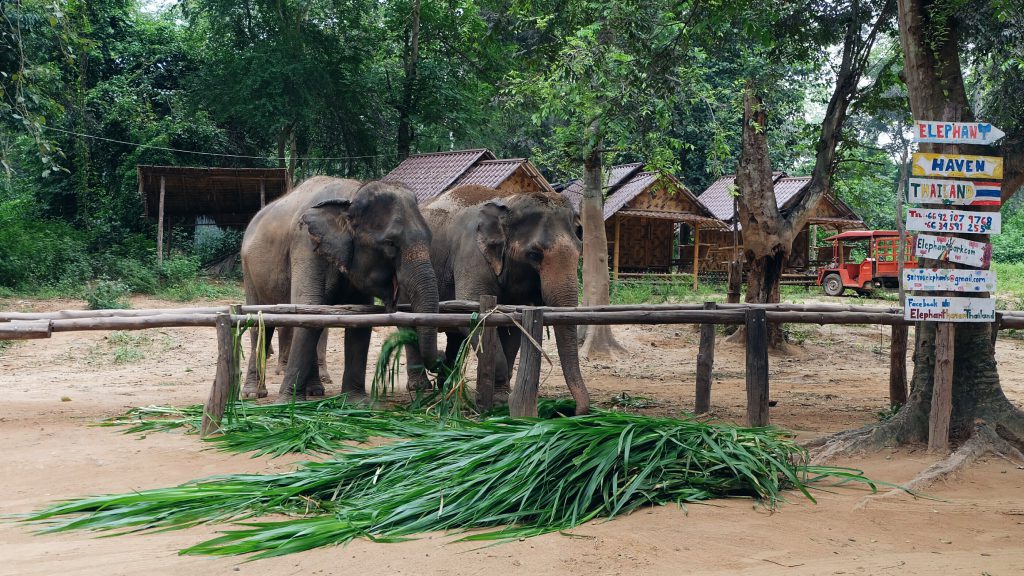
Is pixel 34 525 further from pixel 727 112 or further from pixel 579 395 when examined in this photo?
pixel 727 112

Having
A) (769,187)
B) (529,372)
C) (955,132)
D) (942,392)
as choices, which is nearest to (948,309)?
(942,392)

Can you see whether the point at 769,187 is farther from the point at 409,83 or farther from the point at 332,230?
the point at 409,83

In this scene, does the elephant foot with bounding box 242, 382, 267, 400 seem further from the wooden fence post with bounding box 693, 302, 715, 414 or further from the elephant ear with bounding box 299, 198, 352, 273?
the wooden fence post with bounding box 693, 302, 715, 414

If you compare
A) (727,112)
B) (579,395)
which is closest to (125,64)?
(727,112)

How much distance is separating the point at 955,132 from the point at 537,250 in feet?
11.4

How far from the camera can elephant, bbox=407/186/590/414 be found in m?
7.87

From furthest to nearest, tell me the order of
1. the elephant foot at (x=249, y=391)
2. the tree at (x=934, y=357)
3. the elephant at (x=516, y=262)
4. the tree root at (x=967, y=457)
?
the elephant foot at (x=249, y=391) → the elephant at (x=516, y=262) → the tree at (x=934, y=357) → the tree root at (x=967, y=457)

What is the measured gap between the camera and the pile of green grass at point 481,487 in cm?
436

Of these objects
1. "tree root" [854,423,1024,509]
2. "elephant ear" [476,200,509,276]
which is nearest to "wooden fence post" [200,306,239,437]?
"elephant ear" [476,200,509,276]

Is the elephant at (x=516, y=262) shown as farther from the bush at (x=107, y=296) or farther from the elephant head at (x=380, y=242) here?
the bush at (x=107, y=296)

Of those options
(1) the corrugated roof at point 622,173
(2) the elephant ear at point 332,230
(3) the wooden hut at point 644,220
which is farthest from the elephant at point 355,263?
(1) the corrugated roof at point 622,173

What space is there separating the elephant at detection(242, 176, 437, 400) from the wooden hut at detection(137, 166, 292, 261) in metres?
10.7

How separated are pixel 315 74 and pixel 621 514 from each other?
20.2m

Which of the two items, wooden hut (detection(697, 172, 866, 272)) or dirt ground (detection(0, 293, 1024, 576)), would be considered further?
wooden hut (detection(697, 172, 866, 272))
